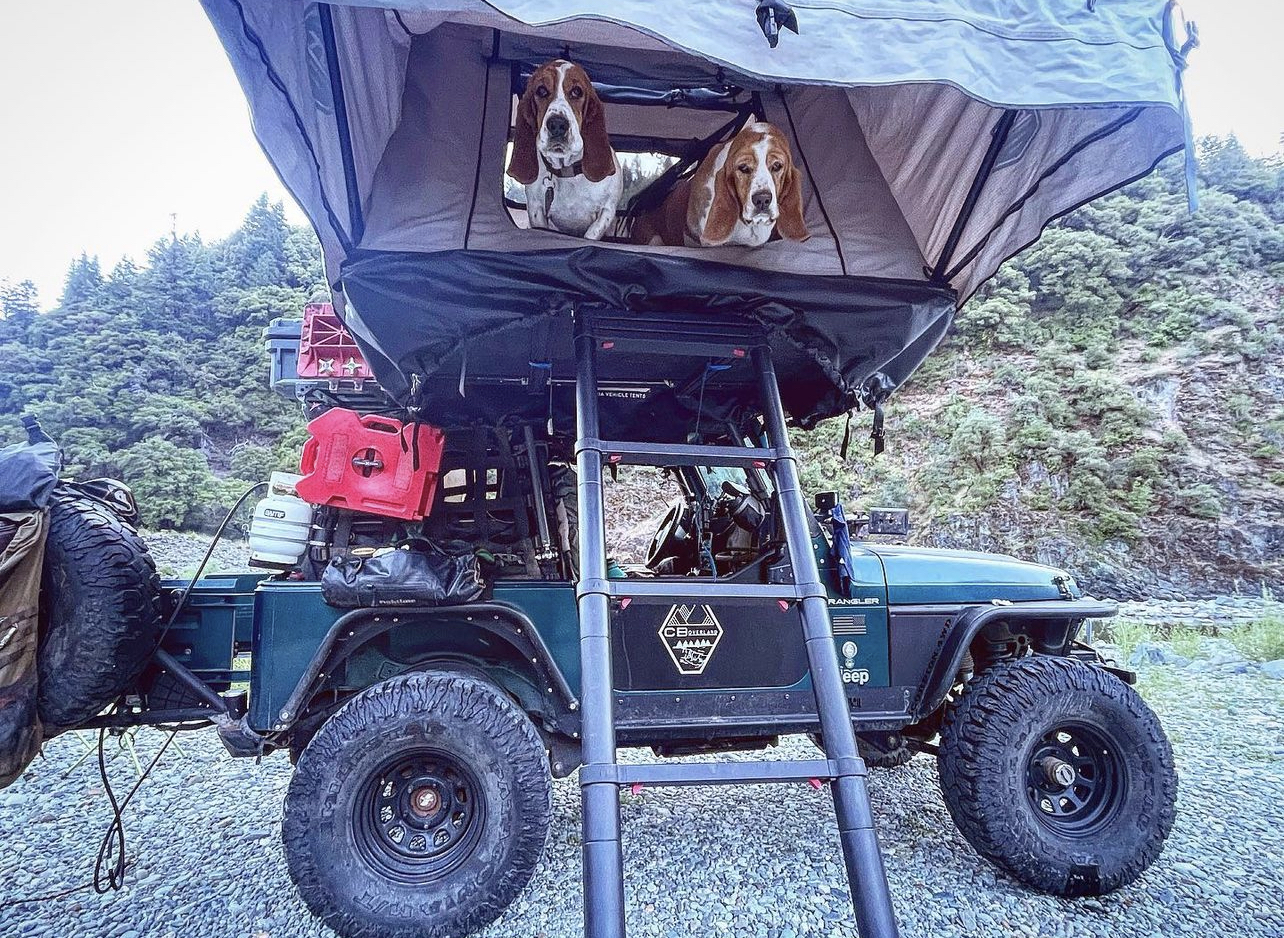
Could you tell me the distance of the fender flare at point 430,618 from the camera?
2.74 m

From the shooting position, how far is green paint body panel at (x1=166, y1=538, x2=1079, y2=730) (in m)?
2.82

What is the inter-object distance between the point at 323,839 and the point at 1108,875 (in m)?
3.00

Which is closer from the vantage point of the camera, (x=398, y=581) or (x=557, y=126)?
(x=557, y=126)

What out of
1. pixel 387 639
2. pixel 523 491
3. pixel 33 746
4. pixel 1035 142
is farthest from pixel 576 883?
pixel 1035 142

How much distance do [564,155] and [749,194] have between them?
651 millimetres

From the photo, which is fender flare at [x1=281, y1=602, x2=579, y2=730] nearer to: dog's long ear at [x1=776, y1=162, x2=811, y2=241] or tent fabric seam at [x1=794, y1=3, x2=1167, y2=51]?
dog's long ear at [x1=776, y1=162, x2=811, y2=241]

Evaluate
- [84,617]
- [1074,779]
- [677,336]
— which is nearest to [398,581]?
[84,617]

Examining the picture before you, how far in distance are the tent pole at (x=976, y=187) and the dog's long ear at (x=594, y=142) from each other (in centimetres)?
130

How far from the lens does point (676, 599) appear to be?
6.89 ft

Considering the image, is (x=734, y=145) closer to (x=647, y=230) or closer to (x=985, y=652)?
(x=647, y=230)

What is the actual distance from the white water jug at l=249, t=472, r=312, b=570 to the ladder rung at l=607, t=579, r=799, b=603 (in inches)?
72.7

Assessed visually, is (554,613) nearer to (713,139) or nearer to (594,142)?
(594,142)

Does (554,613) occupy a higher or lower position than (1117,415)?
lower

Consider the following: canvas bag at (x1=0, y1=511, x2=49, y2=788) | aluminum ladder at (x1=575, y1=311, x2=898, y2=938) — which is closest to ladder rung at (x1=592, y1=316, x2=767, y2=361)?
aluminum ladder at (x1=575, y1=311, x2=898, y2=938)
